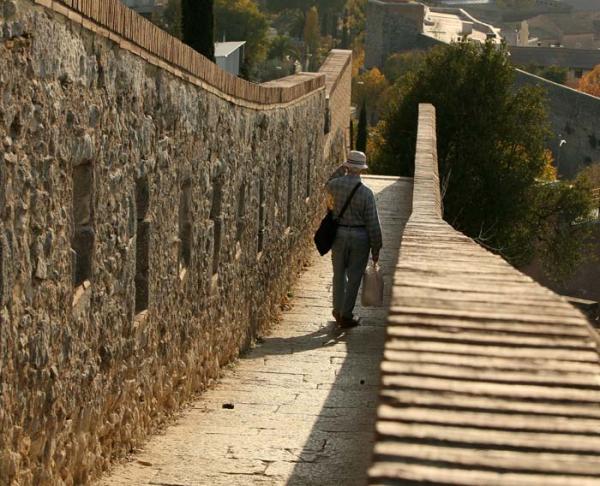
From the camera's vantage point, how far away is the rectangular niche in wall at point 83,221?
615 cm

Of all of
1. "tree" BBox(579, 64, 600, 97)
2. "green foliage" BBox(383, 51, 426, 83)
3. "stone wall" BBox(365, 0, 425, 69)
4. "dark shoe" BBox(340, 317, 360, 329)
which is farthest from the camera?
"stone wall" BBox(365, 0, 425, 69)

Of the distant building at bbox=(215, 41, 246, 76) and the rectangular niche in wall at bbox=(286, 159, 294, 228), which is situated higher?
the distant building at bbox=(215, 41, 246, 76)

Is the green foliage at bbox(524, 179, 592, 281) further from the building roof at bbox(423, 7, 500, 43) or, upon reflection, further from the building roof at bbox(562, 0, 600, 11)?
the building roof at bbox(562, 0, 600, 11)

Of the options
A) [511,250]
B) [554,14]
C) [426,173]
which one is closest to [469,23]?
[554,14]

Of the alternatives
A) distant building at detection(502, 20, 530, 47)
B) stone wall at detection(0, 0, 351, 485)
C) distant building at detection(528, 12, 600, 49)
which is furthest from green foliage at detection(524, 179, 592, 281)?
distant building at detection(528, 12, 600, 49)

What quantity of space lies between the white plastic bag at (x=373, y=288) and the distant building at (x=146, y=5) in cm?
5961

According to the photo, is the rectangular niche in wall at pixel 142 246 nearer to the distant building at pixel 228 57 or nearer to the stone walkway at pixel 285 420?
the stone walkway at pixel 285 420

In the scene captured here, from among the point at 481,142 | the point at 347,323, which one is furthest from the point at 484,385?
the point at 481,142

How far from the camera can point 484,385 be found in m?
3.56

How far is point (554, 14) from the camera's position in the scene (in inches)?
5659

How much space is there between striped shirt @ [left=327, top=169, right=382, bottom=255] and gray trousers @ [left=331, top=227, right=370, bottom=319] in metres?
0.10

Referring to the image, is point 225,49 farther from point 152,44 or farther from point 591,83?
point 591,83

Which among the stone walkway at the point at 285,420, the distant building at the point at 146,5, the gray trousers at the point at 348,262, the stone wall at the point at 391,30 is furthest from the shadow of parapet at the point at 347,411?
the stone wall at the point at 391,30

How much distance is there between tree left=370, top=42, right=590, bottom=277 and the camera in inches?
1066
